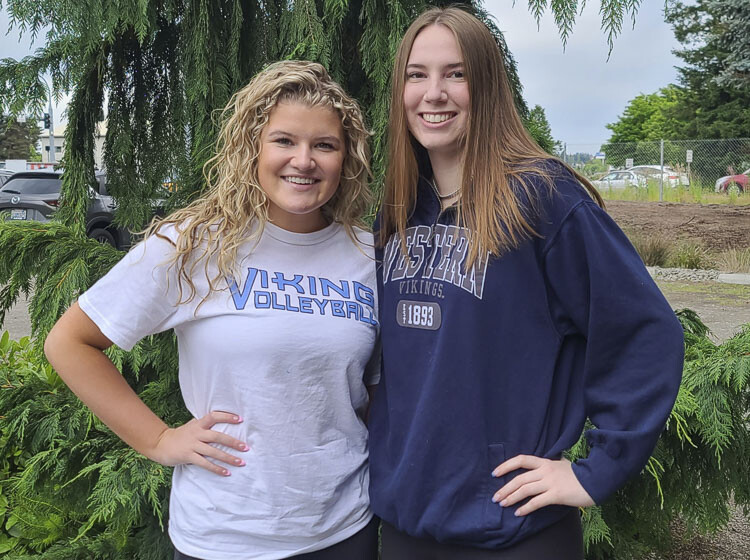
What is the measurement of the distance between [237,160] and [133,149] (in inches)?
42.5

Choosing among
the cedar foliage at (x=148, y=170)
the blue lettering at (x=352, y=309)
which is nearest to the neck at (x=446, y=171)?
the blue lettering at (x=352, y=309)

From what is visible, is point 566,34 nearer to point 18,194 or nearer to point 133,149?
point 133,149

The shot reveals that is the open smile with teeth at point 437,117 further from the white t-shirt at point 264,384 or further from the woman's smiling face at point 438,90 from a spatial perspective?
the white t-shirt at point 264,384

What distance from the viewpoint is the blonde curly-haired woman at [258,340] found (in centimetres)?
170

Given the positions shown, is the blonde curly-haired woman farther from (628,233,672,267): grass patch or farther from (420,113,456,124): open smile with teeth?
(628,233,672,267): grass patch

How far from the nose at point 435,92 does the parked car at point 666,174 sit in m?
20.5

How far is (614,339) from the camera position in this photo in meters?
1.54

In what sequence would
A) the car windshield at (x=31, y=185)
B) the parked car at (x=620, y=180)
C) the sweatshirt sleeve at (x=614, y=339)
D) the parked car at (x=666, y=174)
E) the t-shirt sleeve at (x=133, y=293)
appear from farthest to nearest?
the parked car at (x=620, y=180), the parked car at (x=666, y=174), the car windshield at (x=31, y=185), the t-shirt sleeve at (x=133, y=293), the sweatshirt sleeve at (x=614, y=339)

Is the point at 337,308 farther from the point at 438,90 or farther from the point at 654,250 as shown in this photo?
the point at 654,250

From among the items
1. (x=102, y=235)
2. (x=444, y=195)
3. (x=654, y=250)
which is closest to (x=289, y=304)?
(x=444, y=195)

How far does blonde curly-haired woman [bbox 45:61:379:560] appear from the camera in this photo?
170 cm

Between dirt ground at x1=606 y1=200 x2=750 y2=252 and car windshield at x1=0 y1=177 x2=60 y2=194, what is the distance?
35.4ft

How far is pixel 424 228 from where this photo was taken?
178cm

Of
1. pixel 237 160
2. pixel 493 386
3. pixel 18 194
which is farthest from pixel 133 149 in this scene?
pixel 18 194
